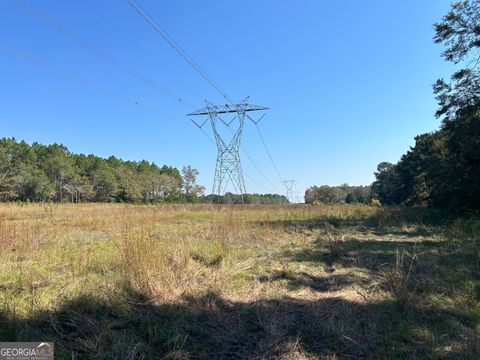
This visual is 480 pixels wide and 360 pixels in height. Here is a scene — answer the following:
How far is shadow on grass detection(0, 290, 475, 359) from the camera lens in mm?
2832

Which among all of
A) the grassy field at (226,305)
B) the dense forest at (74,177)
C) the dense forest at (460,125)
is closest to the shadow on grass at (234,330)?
the grassy field at (226,305)

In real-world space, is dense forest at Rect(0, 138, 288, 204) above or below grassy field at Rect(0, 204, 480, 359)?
above

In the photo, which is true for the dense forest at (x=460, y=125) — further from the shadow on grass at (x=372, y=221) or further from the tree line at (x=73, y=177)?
the tree line at (x=73, y=177)

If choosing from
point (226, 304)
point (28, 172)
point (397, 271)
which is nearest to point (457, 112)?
point (397, 271)

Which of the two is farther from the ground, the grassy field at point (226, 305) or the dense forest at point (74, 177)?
the dense forest at point (74, 177)

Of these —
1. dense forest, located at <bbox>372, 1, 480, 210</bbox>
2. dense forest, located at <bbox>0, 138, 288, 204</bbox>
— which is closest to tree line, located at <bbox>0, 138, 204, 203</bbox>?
dense forest, located at <bbox>0, 138, 288, 204</bbox>

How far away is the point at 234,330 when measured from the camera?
3.29 m

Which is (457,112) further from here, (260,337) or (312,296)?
(260,337)

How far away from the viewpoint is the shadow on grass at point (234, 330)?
2.83 meters

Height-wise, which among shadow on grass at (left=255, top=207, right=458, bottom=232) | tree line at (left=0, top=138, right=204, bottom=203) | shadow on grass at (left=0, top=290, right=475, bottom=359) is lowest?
shadow on grass at (left=0, top=290, right=475, bottom=359)

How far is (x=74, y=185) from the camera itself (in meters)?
86.0

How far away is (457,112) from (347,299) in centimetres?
1732

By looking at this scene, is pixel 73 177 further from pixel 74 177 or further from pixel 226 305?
pixel 226 305

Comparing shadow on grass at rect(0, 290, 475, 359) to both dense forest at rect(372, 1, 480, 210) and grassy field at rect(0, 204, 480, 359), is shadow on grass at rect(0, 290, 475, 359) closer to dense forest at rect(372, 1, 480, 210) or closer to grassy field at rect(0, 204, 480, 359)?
grassy field at rect(0, 204, 480, 359)
